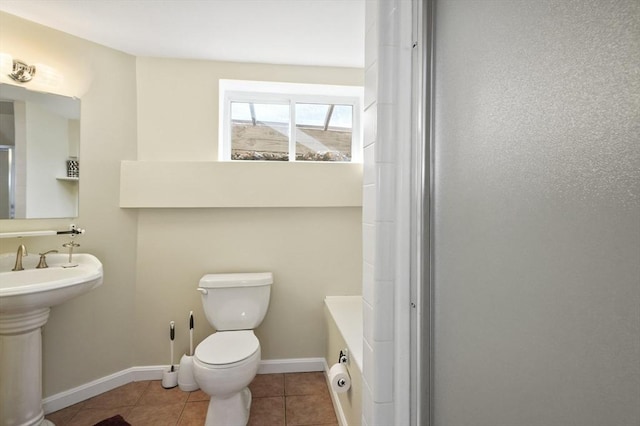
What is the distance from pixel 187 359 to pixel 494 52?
2406 mm

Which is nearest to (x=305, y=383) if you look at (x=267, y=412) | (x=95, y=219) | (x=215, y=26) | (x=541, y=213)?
(x=267, y=412)

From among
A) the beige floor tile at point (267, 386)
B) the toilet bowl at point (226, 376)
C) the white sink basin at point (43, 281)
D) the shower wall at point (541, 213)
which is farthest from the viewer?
the beige floor tile at point (267, 386)

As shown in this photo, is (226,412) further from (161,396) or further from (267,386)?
(161,396)

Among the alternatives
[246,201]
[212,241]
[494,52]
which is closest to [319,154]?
[246,201]

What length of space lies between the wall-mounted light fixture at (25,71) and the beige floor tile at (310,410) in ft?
8.20

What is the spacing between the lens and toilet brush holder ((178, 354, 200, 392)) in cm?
208

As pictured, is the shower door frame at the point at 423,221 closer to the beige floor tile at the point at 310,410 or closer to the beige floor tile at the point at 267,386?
the beige floor tile at the point at 310,410

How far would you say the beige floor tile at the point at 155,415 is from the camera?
1.79 m

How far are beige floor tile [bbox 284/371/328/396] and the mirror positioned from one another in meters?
1.83

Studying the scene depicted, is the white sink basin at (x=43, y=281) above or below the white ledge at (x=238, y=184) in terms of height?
below

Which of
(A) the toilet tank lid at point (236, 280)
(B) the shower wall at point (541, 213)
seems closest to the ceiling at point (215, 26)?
(B) the shower wall at point (541, 213)

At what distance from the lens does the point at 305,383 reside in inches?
86.0

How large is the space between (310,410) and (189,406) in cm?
77

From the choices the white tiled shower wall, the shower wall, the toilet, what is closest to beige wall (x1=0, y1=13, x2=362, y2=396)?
the toilet
